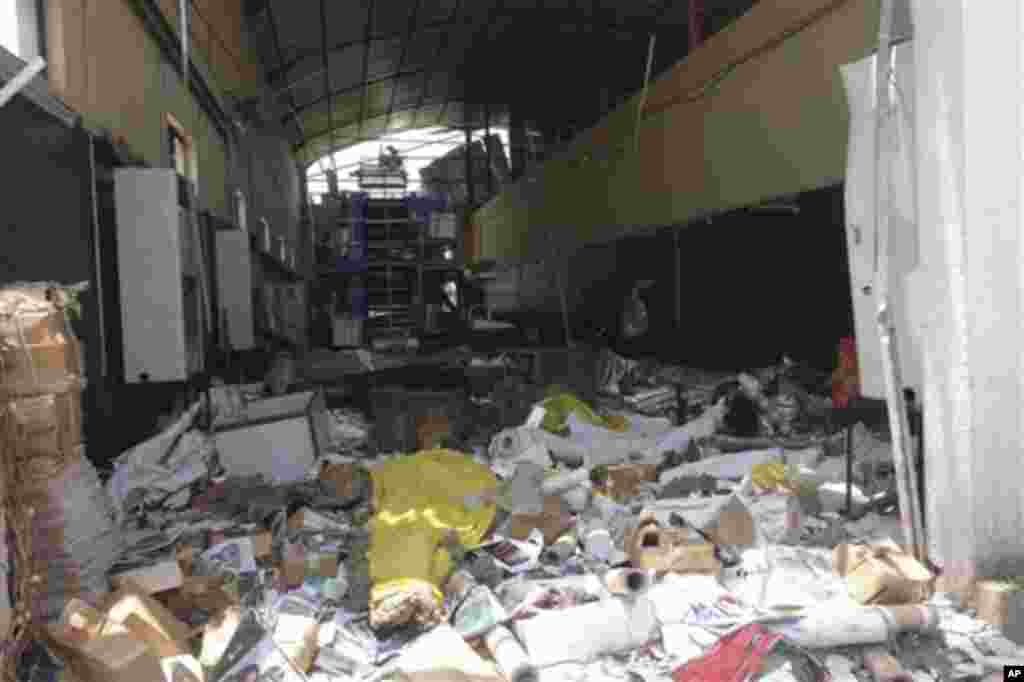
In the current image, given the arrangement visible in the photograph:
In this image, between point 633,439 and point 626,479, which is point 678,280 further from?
point 626,479

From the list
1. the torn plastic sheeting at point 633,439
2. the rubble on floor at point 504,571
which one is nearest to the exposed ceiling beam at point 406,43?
the torn plastic sheeting at point 633,439

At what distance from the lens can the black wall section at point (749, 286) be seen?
249 inches

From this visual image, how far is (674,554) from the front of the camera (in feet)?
9.49

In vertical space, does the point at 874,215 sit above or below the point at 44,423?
above

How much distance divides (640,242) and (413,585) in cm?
663

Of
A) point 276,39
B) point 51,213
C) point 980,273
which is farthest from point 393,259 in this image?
point 980,273

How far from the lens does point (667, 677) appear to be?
233 cm

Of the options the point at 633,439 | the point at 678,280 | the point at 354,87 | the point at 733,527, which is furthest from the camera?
the point at 354,87

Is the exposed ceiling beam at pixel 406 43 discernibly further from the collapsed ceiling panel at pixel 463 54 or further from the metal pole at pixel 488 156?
the metal pole at pixel 488 156

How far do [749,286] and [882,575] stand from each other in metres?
4.96

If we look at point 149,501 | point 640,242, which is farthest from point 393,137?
point 149,501

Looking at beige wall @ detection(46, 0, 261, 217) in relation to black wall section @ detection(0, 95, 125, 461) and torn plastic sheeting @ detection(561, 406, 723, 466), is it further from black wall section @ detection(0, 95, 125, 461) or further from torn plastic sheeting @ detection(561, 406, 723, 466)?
torn plastic sheeting @ detection(561, 406, 723, 466)

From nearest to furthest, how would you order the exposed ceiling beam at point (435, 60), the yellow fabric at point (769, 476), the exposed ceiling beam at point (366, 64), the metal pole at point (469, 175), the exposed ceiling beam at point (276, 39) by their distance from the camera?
the yellow fabric at point (769, 476)
the exposed ceiling beam at point (276, 39)
the exposed ceiling beam at point (366, 64)
the exposed ceiling beam at point (435, 60)
the metal pole at point (469, 175)

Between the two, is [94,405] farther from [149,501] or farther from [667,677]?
[667,677]
